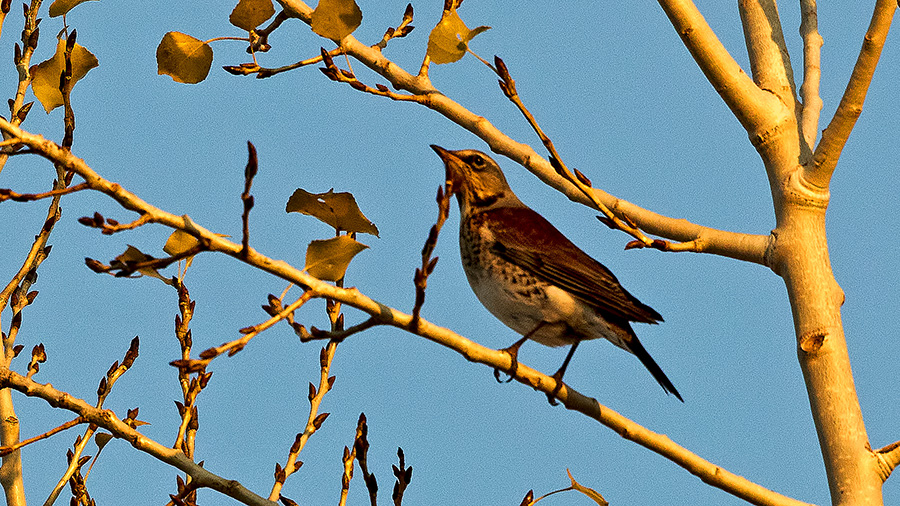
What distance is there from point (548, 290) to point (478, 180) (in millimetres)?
1661

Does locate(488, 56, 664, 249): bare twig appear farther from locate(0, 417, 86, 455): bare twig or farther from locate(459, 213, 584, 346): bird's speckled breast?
locate(0, 417, 86, 455): bare twig

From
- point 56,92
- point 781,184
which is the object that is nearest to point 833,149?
point 781,184

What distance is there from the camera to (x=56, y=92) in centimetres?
491

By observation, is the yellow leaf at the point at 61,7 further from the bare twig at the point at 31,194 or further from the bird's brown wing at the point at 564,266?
the bird's brown wing at the point at 564,266

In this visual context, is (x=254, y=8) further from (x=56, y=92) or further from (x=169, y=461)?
(x=169, y=461)

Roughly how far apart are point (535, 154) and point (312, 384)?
6.30 feet

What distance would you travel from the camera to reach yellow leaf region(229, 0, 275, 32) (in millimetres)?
4496

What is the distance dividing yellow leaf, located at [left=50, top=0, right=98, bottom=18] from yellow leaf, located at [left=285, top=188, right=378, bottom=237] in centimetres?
165

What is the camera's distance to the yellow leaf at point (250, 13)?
4496mm

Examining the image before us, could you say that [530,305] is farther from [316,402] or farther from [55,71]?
[55,71]

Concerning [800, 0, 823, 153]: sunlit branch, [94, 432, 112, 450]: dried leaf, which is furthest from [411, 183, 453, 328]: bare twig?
[800, 0, 823, 153]: sunlit branch

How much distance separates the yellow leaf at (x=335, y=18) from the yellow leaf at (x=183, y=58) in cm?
61

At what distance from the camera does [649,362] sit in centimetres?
552

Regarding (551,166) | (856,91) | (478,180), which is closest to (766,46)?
(856,91)
